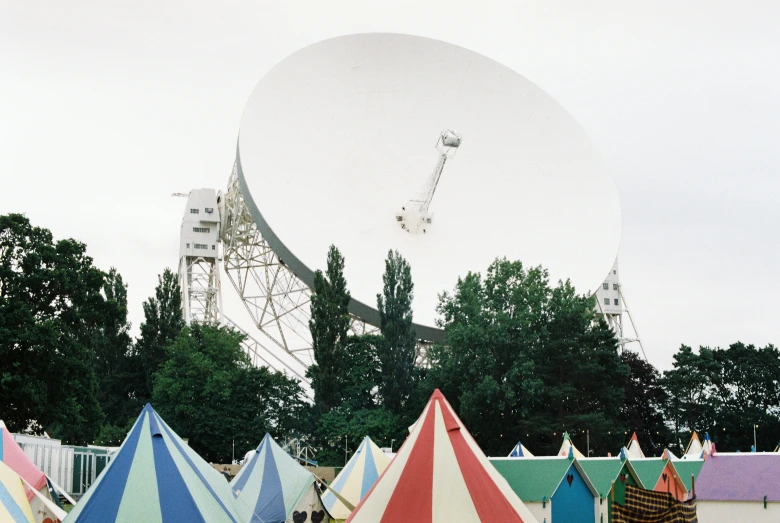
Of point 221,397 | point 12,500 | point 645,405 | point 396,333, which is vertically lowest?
point 12,500

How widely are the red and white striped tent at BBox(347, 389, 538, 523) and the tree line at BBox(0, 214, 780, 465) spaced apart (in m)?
30.7

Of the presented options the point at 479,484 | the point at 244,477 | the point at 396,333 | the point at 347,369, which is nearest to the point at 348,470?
the point at 244,477

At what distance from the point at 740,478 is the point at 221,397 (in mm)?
37900

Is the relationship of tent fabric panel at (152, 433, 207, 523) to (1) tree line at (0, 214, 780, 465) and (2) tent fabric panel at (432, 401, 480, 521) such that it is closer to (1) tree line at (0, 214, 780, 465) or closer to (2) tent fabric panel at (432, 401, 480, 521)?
(2) tent fabric panel at (432, 401, 480, 521)

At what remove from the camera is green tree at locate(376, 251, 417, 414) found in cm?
4819

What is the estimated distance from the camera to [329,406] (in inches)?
2028

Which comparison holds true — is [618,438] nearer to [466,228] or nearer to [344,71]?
[466,228]

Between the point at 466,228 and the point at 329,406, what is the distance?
11906 millimetres

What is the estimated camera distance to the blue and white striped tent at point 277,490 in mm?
24375

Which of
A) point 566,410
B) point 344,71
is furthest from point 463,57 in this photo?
point 566,410

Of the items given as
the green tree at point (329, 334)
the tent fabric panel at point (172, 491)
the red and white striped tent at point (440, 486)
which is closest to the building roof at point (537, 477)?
the red and white striped tent at point (440, 486)

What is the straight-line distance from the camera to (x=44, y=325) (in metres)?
41.8

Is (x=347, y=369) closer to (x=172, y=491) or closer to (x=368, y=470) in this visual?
(x=368, y=470)

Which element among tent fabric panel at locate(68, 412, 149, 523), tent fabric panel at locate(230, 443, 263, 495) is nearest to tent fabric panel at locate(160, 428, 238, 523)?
tent fabric panel at locate(68, 412, 149, 523)
